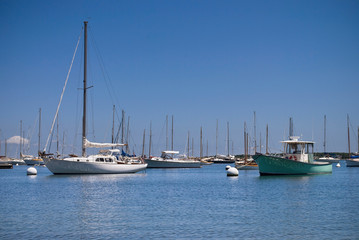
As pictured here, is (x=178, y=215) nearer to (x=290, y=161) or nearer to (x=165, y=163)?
(x=290, y=161)

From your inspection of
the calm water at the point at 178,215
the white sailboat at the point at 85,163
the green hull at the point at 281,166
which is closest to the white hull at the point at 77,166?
the white sailboat at the point at 85,163

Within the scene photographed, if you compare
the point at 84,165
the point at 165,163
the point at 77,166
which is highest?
the point at 84,165

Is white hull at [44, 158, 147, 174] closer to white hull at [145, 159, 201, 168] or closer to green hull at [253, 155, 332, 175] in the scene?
green hull at [253, 155, 332, 175]

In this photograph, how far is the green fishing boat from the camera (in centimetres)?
5368

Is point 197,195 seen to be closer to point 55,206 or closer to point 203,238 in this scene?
point 55,206

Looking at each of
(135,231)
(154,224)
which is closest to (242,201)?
(154,224)

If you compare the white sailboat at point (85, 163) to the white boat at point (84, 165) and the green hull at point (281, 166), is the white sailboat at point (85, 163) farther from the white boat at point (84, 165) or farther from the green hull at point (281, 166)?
the green hull at point (281, 166)

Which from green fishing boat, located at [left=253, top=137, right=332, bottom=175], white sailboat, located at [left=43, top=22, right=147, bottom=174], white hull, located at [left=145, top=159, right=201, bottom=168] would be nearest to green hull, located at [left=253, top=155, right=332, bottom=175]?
green fishing boat, located at [left=253, top=137, right=332, bottom=175]

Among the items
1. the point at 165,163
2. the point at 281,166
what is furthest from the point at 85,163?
the point at 165,163

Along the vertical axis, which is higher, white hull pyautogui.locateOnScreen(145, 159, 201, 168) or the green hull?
the green hull

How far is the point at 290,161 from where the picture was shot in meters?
53.3

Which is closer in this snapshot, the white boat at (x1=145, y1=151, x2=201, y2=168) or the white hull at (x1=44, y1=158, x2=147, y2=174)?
the white hull at (x1=44, y1=158, x2=147, y2=174)

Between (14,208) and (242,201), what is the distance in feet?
49.3

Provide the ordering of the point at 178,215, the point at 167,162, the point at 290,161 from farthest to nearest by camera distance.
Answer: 1. the point at 167,162
2. the point at 290,161
3. the point at 178,215
